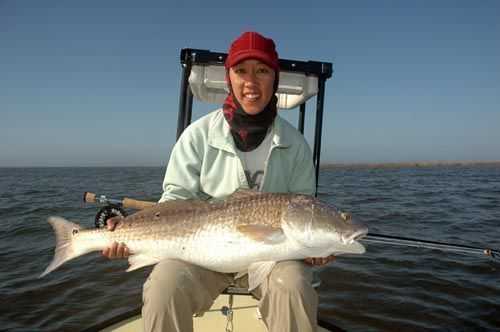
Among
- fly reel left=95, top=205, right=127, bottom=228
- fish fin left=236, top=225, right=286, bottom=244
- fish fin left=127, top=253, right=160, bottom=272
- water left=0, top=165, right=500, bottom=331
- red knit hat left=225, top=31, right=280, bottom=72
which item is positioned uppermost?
red knit hat left=225, top=31, right=280, bottom=72

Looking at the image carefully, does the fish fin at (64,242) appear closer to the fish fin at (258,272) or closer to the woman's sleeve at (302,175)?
the fish fin at (258,272)

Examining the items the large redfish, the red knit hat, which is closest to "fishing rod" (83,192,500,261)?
the large redfish

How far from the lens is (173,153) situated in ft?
11.4

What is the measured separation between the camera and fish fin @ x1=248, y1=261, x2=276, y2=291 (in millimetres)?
2701

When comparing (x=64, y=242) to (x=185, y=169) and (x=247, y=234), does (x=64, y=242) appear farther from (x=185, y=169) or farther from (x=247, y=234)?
(x=247, y=234)

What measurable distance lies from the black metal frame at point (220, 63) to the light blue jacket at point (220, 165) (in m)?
1.23

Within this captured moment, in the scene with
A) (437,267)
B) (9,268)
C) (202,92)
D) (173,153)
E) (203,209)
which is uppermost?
(202,92)

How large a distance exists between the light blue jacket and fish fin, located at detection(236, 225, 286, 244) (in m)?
0.70

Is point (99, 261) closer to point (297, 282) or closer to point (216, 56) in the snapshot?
point (216, 56)

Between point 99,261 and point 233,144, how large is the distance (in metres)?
7.25

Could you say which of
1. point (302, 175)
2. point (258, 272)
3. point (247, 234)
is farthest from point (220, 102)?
point (258, 272)

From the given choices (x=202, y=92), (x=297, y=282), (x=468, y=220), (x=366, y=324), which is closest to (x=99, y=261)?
(x=202, y=92)

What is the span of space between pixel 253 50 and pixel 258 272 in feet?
6.65

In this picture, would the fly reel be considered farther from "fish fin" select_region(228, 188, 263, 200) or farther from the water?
the water
